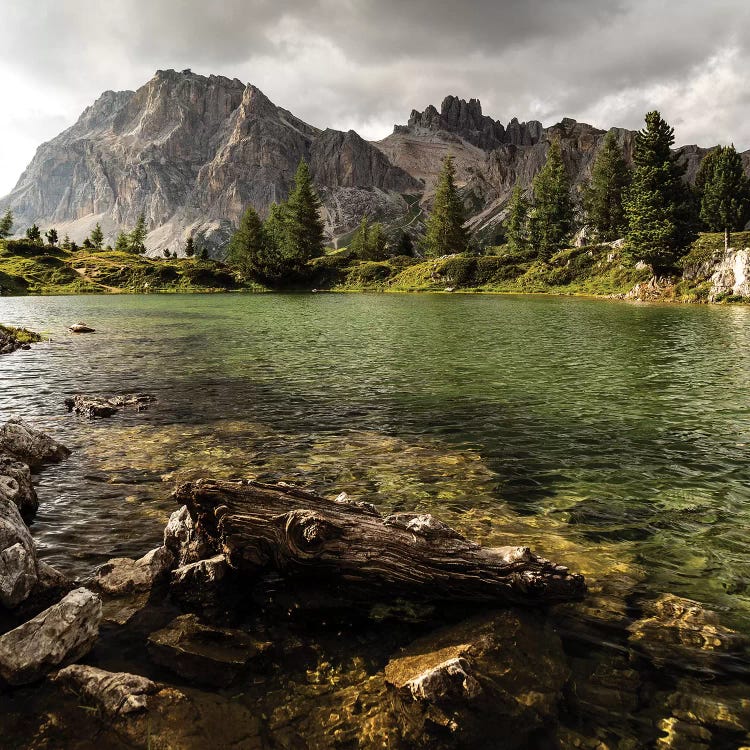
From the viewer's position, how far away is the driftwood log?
7.71 metres

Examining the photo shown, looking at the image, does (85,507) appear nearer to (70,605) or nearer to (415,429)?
(70,605)

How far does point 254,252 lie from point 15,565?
153462mm

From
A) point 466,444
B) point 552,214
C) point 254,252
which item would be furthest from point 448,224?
point 466,444

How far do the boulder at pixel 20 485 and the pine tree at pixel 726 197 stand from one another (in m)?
155

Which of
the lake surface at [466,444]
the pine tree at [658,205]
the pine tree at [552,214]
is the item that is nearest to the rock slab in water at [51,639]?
the lake surface at [466,444]

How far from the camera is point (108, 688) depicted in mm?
6059

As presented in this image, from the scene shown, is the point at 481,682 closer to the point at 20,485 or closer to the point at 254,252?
the point at 20,485

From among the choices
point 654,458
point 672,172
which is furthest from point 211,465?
point 672,172

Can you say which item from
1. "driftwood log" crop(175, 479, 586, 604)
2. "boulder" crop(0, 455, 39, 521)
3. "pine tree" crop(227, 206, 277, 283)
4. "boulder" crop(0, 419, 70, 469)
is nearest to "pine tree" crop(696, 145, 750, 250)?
"pine tree" crop(227, 206, 277, 283)

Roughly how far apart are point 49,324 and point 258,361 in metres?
36.8

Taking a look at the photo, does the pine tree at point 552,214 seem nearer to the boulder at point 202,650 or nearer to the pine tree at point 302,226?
the pine tree at point 302,226

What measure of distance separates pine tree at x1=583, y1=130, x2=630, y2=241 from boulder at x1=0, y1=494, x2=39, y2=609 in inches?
5505

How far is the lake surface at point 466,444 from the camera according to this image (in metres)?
9.67

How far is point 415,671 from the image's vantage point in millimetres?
6465
